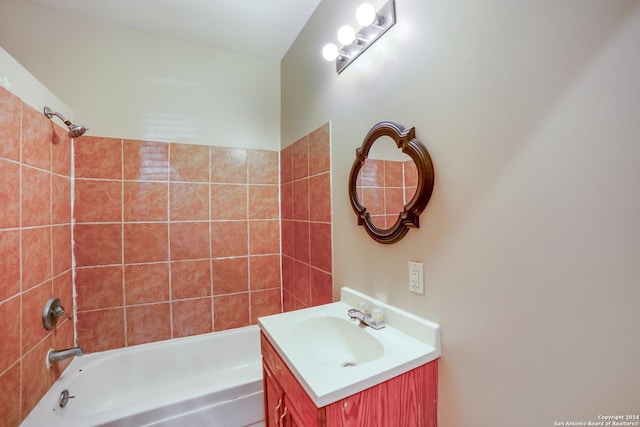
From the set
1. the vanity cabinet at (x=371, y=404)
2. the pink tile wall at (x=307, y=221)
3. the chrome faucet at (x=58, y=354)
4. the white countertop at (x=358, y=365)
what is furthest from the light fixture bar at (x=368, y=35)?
the chrome faucet at (x=58, y=354)

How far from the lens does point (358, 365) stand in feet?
3.07

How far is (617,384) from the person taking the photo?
572 mm

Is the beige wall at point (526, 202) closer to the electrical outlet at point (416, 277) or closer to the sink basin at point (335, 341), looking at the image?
the electrical outlet at point (416, 277)

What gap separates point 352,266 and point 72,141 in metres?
1.95

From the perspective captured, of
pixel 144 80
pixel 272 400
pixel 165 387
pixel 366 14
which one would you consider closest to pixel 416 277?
pixel 272 400

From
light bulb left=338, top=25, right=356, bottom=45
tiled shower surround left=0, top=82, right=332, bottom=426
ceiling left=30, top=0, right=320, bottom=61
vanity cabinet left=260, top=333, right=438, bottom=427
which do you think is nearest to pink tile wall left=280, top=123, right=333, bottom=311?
tiled shower surround left=0, top=82, right=332, bottom=426

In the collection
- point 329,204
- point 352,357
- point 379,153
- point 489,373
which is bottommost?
point 352,357

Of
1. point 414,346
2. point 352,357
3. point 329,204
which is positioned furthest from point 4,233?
point 414,346

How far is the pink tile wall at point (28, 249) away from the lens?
3.68 feet

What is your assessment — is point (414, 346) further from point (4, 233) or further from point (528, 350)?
point (4, 233)

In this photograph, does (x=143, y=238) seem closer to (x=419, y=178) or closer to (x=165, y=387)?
(x=165, y=387)

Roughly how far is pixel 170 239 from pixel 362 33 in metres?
1.80

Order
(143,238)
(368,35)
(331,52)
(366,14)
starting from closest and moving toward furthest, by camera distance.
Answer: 1. (366,14)
2. (368,35)
3. (331,52)
4. (143,238)

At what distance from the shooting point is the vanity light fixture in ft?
3.62
